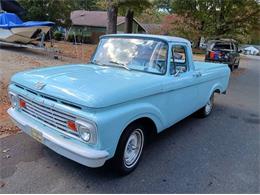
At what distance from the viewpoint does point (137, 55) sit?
14.8 feet

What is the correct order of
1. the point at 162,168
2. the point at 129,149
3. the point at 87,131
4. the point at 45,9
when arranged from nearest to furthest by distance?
the point at 87,131
the point at 129,149
the point at 162,168
the point at 45,9

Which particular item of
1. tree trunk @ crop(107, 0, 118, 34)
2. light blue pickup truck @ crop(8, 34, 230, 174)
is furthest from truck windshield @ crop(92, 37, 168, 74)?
tree trunk @ crop(107, 0, 118, 34)

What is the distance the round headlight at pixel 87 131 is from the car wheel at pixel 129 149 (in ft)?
1.67

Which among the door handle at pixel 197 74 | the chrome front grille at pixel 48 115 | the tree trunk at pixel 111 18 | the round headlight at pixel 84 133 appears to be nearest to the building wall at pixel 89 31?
the tree trunk at pixel 111 18

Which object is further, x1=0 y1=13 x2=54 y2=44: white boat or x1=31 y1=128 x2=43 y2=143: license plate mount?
x1=0 y1=13 x2=54 y2=44: white boat

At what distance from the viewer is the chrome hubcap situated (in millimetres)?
3766

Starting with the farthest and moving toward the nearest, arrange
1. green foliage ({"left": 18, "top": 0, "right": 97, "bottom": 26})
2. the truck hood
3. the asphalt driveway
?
1. green foliage ({"left": 18, "top": 0, "right": 97, "bottom": 26})
2. the asphalt driveway
3. the truck hood

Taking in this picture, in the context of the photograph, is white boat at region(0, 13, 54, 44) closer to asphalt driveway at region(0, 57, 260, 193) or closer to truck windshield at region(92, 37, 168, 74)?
truck windshield at region(92, 37, 168, 74)

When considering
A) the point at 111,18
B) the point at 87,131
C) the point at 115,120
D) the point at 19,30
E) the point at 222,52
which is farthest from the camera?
the point at 222,52

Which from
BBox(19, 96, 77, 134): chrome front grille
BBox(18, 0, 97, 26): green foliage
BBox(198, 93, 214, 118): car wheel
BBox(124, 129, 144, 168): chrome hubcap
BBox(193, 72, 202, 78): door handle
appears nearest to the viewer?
BBox(19, 96, 77, 134): chrome front grille

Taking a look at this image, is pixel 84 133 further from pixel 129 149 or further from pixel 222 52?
pixel 222 52

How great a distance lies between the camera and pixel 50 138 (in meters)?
3.32

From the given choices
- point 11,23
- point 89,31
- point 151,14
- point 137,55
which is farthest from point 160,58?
point 89,31

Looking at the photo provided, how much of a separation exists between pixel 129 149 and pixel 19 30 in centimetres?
1346
